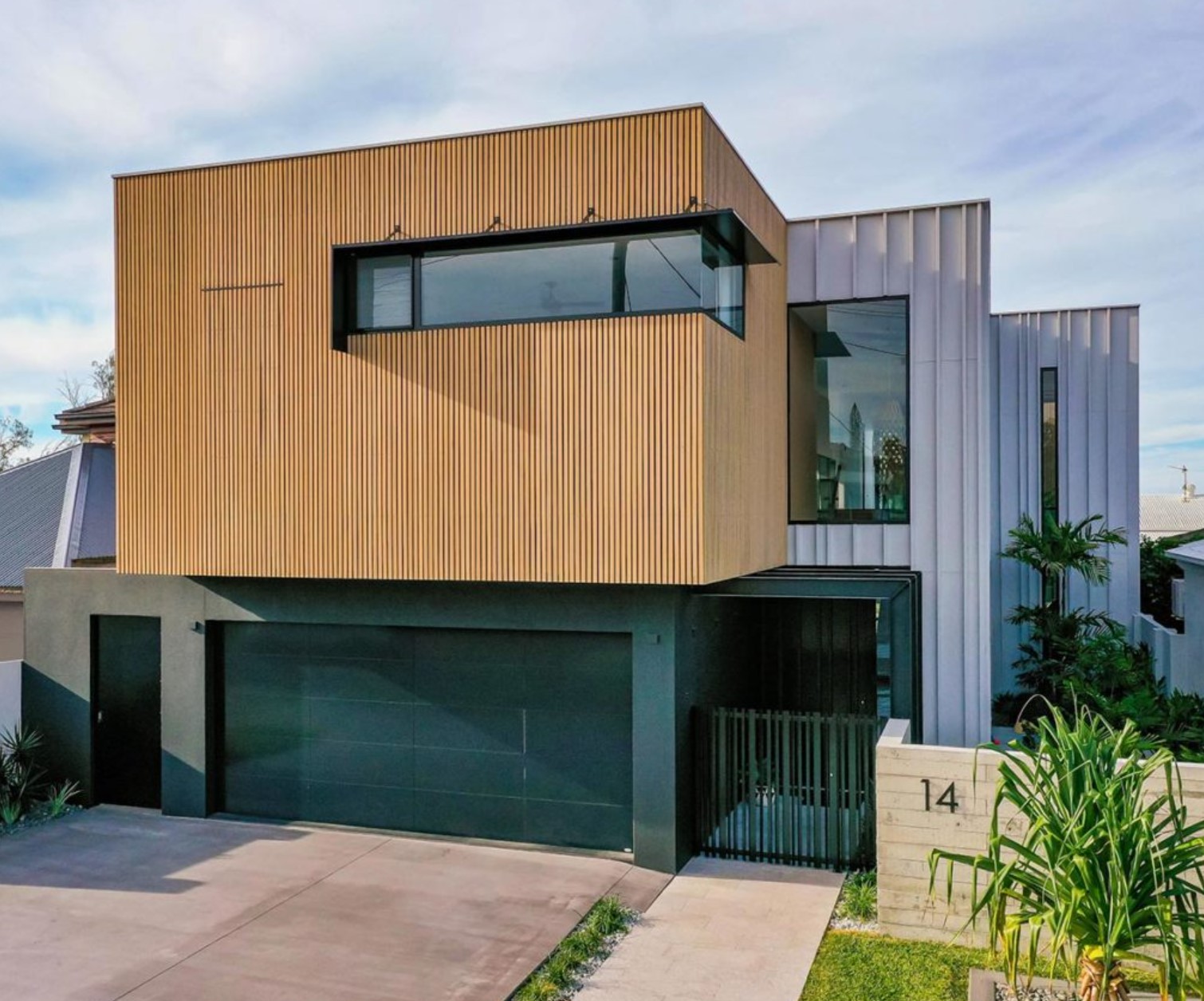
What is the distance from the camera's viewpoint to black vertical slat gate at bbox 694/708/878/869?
8828 millimetres

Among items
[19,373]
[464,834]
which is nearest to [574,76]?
[464,834]

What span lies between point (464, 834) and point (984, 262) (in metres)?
7.66

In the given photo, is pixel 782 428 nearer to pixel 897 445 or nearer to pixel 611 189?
pixel 897 445

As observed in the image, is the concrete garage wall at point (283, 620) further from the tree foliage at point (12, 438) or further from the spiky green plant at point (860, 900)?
the tree foliage at point (12, 438)

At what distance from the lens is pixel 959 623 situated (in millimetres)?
10422

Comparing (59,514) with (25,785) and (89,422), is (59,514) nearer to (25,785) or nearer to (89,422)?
(89,422)

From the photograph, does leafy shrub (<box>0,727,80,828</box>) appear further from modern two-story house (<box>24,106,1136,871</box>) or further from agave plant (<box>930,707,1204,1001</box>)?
agave plant (<box>930,707,1204,1001</box>)

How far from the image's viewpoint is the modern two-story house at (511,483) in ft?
28.1

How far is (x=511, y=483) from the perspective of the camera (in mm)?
8805

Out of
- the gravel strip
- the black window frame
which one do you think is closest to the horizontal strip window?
the black window frame

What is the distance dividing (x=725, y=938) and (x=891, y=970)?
1.20 metres

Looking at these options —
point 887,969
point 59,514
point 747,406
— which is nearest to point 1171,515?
point 747,406

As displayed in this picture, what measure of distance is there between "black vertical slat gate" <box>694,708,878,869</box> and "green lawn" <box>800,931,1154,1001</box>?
1425 millimetres

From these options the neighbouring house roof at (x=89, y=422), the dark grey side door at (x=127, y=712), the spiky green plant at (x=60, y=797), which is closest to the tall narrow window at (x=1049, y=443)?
the dark grey side door at (x=127, y=712)
